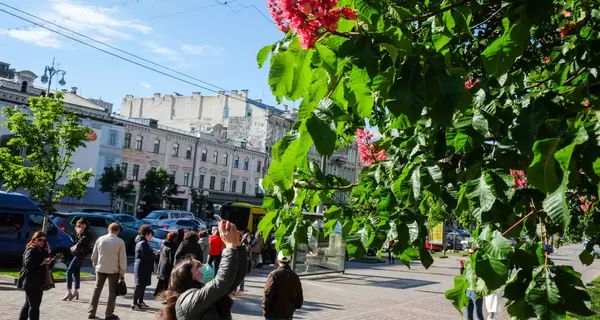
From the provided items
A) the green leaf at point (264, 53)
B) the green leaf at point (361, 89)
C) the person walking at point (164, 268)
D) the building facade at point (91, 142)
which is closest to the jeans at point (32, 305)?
the person walking at point (164, 268)

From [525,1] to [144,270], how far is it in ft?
34.6

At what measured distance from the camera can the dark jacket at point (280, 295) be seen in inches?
293

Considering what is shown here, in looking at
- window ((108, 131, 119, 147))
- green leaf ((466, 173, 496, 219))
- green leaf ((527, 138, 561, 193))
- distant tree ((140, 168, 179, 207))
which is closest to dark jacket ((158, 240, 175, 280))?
green leaf ((466, 173, 496, 219))

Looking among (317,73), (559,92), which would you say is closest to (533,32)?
(559,92)

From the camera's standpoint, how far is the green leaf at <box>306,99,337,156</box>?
6.28 ft

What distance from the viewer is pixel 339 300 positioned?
14.7 m

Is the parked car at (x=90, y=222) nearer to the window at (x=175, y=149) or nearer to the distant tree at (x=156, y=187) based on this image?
the distant tree at (x=156, y=187)

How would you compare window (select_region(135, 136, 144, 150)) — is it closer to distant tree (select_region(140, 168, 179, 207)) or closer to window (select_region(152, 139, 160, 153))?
window (select_region(152, 139, 160, 153))

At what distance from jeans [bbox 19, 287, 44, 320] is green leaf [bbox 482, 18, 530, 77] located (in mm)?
8040

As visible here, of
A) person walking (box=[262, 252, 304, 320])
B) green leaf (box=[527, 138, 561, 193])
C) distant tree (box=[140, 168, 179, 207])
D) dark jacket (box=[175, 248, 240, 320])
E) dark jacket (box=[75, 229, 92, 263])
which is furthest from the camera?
distant tree (box=[140, 168, 179, 207])

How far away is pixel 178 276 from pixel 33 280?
5.02m

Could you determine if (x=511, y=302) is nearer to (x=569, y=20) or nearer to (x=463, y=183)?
(x=463, y=183)

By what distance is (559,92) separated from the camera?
2.92 metres

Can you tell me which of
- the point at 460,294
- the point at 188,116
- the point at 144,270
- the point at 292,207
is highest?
the point at 188,116
